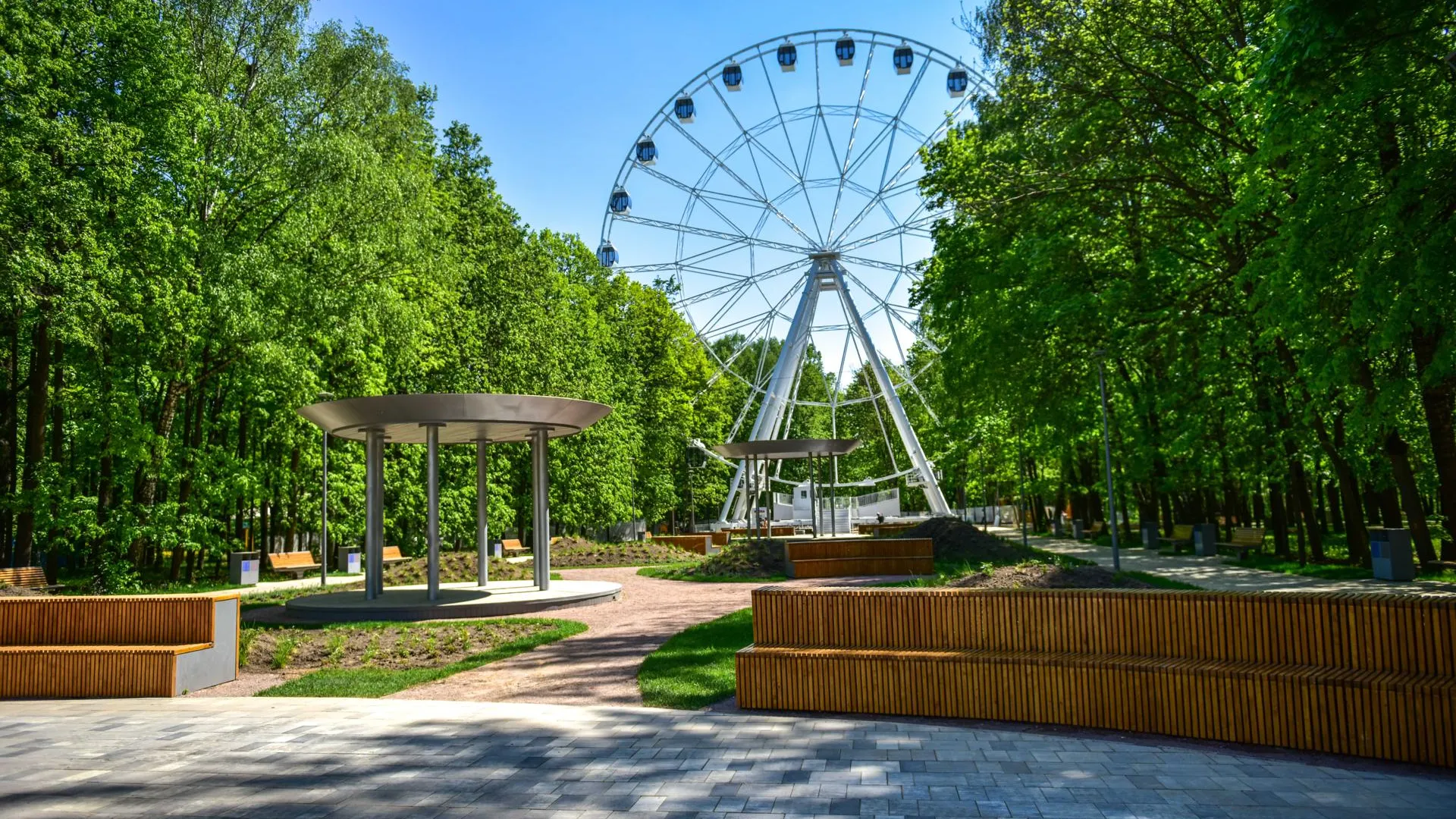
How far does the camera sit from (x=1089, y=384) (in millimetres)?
25750

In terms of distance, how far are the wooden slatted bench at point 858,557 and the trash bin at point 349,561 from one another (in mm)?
15195

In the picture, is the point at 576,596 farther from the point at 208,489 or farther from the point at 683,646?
the point at 208,489

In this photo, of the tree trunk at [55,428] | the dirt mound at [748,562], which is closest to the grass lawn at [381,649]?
the dirt mound at [748,562]

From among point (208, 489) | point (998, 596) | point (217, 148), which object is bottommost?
point (998, 596)

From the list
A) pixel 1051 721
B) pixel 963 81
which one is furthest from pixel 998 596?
pixel 963 81

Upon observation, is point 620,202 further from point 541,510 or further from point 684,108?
point 541,510

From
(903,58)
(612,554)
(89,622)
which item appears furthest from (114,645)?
(903,58)

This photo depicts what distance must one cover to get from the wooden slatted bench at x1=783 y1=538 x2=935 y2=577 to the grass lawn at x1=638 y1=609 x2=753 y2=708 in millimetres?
9291

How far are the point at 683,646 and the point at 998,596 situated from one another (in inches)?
212

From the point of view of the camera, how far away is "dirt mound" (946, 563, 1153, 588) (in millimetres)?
12562

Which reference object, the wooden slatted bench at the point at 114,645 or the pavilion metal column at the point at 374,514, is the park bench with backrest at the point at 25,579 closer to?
the pavilion metal column at the point at 374,514

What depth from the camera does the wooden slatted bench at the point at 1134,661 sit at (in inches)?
251

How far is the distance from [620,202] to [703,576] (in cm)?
1982

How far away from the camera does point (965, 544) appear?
25.5 m
